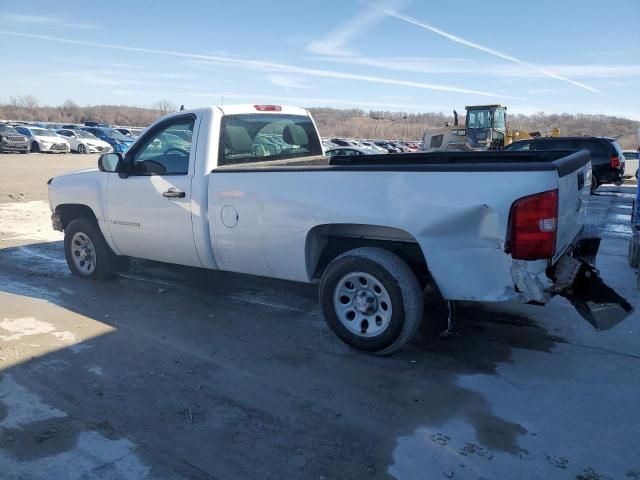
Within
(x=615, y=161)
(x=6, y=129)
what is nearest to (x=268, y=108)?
(x=615, y=161)

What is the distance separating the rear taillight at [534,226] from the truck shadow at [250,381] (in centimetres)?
103

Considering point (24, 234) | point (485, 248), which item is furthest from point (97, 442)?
point (24, 234)

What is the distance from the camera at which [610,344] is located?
171 inches

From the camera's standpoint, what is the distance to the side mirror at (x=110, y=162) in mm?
5523

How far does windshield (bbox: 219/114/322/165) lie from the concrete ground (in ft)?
4.97

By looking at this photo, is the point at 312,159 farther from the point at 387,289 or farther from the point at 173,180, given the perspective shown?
the point at 387,289

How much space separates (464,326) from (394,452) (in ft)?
6.81

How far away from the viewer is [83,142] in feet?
114

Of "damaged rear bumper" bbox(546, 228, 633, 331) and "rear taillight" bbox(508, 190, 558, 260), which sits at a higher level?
"rear taillight" bbox(508, 190, 558, 260)

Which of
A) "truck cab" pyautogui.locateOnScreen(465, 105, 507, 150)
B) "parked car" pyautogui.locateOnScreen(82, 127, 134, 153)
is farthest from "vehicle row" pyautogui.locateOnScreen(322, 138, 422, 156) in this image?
"parked car" pyautogui.locateOnScreen(82, 127, 134, 153)

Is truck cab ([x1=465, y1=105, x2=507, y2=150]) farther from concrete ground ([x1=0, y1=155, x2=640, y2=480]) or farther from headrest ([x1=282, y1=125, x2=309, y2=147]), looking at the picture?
concrete ground ([x1=0, y1=155, x2=640, y2=480])

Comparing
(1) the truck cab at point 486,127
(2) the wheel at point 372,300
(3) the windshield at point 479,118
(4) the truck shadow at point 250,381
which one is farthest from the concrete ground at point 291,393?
(3) the windshield at point 479,118

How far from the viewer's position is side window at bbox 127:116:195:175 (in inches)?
199

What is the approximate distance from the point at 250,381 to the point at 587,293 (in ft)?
8.59
